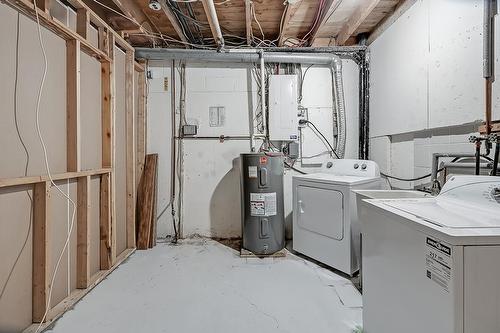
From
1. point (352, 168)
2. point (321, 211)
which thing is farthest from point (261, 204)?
point (352, 168)

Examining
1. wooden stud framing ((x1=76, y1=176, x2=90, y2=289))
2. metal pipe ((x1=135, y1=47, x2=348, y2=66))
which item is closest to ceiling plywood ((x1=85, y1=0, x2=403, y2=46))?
metal pipe ((x1=135, y1=47, x2=348, y2=66))

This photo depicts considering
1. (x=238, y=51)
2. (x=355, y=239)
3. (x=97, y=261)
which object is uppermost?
(x=238, y=51)

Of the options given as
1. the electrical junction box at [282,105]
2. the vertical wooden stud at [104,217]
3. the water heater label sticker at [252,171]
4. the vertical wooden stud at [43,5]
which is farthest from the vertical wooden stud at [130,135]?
the electrical junction box at [282,105]

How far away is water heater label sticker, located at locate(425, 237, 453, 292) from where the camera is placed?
0.84 meters

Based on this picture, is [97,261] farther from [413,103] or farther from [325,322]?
[413,103]

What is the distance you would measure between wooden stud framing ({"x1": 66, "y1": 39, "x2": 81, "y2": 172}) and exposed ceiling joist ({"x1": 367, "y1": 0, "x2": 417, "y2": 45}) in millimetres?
2854

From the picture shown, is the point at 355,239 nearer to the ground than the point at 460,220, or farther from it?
nearer to the ground

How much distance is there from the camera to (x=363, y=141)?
3250 mm

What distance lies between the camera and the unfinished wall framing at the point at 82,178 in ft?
5.53

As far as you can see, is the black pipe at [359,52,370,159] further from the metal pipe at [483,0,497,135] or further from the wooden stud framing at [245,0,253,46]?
the metal pipe at [483,0,497,135]

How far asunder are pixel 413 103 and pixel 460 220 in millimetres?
1747

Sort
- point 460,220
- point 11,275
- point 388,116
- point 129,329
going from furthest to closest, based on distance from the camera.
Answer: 1. point 388,116
2. point 129,329
3. point 11,275
4. point 460,220

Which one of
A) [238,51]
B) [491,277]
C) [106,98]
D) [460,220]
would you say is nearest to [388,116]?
[238,51]

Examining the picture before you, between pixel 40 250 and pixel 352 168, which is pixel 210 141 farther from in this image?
pixel 40 250
